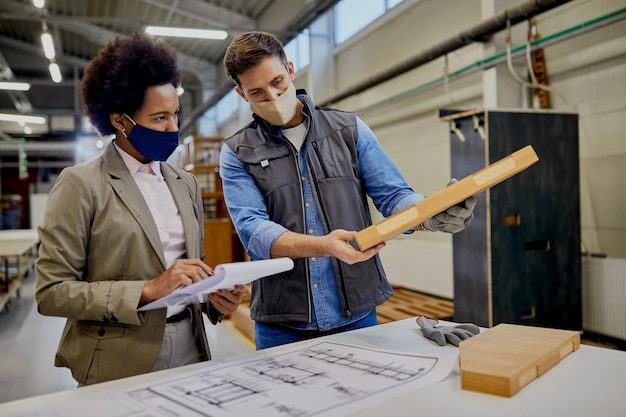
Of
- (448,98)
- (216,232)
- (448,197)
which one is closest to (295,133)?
(448,197)

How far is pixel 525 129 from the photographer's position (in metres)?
3.79

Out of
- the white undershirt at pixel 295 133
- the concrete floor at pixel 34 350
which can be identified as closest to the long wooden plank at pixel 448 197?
the white undershirt at pixel 295 133

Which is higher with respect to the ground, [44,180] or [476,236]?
[44,180]

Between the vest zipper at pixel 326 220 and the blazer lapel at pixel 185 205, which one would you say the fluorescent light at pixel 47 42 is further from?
the vest zipper at pixel 326 220

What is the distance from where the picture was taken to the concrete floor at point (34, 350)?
3645 mm

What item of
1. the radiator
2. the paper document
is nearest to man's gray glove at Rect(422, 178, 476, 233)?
the paper document

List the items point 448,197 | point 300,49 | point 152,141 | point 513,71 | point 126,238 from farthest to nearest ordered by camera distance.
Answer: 1. point 300,49
2. point 513,71
3. point 152,141
4. point 126,238
5. point 448,197

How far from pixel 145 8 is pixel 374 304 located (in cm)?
1077

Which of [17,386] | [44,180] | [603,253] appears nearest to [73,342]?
[17,386]

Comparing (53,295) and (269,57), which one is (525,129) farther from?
(53,295)

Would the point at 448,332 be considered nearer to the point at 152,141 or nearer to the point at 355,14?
the point at 152,141

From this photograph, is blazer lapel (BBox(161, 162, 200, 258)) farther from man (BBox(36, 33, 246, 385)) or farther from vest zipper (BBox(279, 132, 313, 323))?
vest zipper (BBox(279, 132, 313, 323))

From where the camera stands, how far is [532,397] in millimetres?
897

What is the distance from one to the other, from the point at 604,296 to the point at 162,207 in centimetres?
367
